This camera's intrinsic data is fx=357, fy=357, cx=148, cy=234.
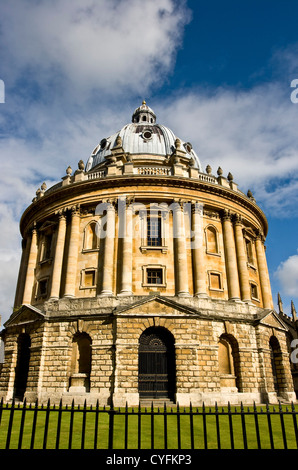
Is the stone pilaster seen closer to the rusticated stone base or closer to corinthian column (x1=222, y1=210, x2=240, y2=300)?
the rusticated stone base

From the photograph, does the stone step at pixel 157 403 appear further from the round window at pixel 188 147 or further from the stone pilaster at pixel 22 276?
the round window at pixel 188 147

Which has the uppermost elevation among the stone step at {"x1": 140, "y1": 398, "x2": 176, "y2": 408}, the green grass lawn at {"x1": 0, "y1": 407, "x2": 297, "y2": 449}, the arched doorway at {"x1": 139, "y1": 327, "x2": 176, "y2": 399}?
the arched doorway at {"x1": 139, "y1": 327, "x2": 176, "y2": 399}

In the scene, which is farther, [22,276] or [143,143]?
[143,143]

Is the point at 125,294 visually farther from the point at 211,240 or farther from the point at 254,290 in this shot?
the point at 254,290

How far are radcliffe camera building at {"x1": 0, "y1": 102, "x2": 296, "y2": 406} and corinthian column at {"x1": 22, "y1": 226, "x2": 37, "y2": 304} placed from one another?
0.12 m

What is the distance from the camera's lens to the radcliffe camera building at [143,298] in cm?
2328

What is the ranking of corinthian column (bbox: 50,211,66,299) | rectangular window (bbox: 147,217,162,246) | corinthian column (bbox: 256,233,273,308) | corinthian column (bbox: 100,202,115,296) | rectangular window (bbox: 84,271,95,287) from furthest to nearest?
corinthian column (bbox: 256,233,273,308) → rectangular window (bbox: 147,217,162,246) → corinthian column (bbox: 50,211,66,299) → rectangular window (bbox: 84,271,95,287) → corinthian column (bbox: 100,202,115,296)

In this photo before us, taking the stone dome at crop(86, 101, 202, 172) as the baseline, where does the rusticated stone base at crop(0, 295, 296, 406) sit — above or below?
below

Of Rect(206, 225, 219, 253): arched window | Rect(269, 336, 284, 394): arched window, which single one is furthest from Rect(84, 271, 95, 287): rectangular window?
Rect(269, 336, 284, 394): arched window

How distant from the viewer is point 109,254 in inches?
1079

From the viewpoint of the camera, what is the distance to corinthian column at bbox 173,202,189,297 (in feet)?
87.0

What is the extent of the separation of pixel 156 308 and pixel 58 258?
995cm

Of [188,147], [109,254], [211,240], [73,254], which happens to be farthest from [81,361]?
[188,147]
